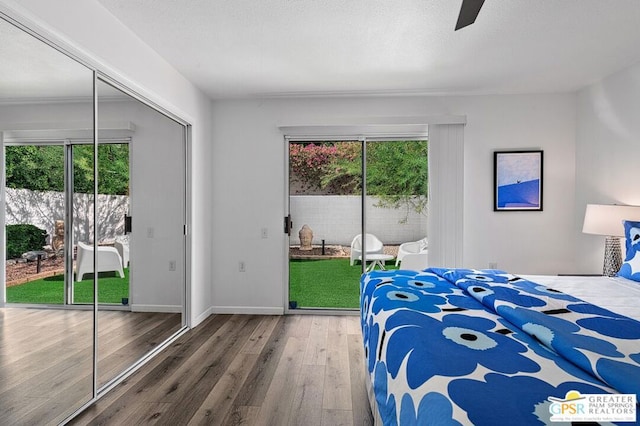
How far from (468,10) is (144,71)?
244 cm

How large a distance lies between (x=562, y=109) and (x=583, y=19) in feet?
5.74

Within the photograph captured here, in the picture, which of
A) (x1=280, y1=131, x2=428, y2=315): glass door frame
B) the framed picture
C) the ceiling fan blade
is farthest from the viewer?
(x1=280, y1=131, x2=428, y2=315): glass door frame

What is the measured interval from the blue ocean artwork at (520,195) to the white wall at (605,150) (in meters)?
0.44

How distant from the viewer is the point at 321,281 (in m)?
4.40

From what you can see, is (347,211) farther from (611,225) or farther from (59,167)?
(59,167)

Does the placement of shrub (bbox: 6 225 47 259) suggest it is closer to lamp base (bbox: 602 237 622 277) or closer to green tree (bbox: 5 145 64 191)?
green tree (bbox: 5 145 64 191)

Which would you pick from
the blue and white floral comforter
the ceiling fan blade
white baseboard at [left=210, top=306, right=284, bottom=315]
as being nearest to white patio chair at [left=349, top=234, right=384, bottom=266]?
white baseboard at [left=210, top=306, right=284, bottom=315]

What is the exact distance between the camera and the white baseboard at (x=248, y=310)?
4309mm

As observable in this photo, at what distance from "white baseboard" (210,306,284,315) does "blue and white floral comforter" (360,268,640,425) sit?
2.58 metres

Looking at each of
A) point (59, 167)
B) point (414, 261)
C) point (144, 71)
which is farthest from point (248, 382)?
point (144, 71)

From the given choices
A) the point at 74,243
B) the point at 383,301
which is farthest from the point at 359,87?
the point at 74,243

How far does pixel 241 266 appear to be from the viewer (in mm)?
4348

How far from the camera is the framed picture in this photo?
407cm

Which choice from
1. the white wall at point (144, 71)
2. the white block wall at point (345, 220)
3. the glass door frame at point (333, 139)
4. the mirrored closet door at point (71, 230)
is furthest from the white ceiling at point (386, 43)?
the white block wall at point (345, 220)
